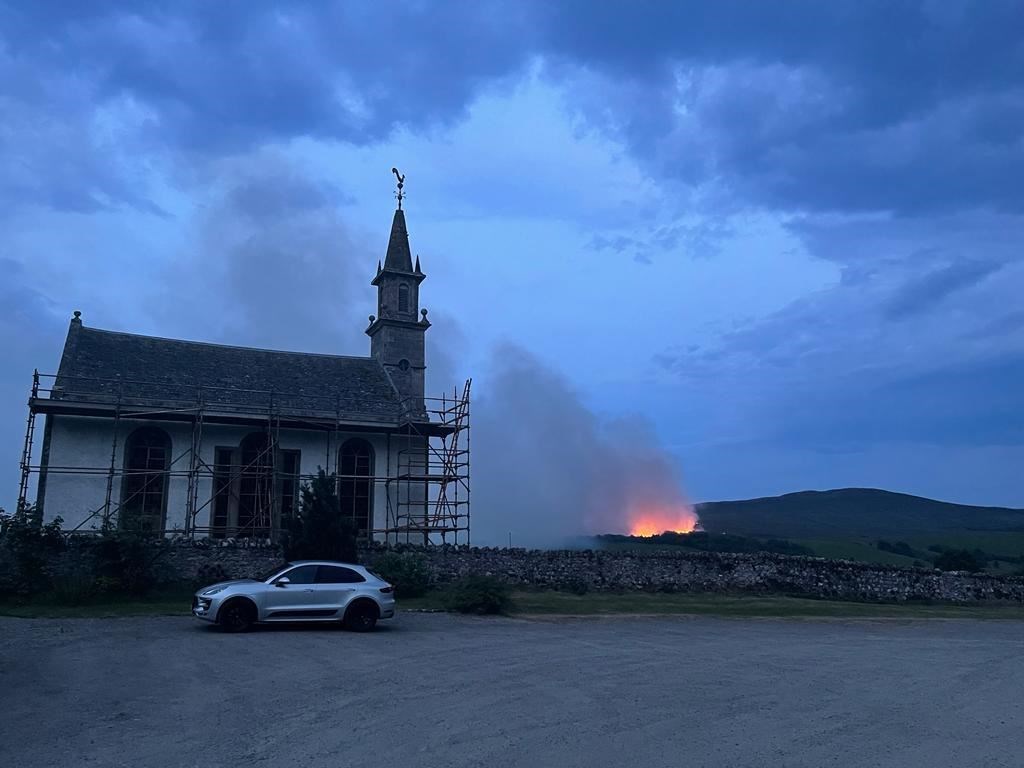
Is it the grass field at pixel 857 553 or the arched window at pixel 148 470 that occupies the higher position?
the arched window at pixel 148 470

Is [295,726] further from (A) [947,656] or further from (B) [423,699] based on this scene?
(A) [947,656]

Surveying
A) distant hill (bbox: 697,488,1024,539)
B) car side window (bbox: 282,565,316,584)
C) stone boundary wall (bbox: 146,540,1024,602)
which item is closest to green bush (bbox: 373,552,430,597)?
stone boundary wall (bbox: 146,540,1024,602)

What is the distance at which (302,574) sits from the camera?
19047 millimetres

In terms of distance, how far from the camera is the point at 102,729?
9.20 meters

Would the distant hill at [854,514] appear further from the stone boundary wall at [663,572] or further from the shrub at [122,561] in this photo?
the shrub at [122,561]

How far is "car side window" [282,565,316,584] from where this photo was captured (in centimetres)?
1894

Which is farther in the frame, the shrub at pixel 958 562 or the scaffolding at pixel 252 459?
the shrub at pixel 958 562

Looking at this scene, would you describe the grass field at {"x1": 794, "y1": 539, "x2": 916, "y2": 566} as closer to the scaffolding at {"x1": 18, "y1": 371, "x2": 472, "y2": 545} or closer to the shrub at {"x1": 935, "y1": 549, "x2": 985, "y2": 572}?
the shrub at {"x1": 935, "y1": 549, "x2": 985, "y2": 572}

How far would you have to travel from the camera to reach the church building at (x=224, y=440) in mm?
30328

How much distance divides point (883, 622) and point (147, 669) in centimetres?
Result: 2184

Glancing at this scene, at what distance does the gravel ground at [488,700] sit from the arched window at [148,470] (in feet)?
41.2

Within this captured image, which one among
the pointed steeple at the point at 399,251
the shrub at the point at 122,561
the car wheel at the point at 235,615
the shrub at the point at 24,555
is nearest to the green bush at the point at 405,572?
the shrub at the point at 122,561

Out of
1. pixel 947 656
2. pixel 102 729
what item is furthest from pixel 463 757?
pixel 947 656

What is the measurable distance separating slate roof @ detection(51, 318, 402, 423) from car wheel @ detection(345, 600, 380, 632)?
1511cm
